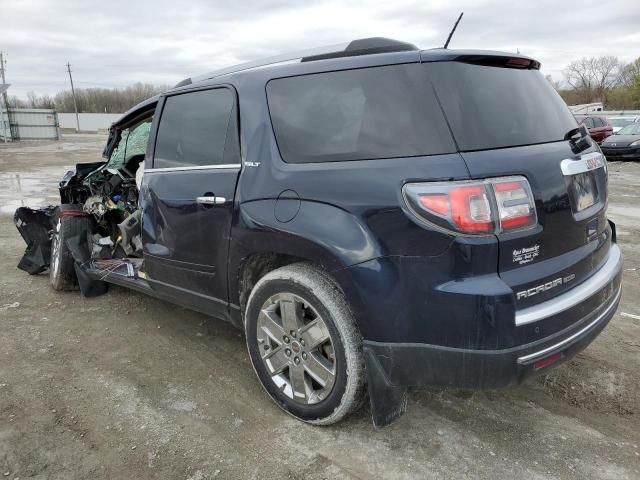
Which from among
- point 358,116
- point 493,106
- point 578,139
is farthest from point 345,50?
point 578,139

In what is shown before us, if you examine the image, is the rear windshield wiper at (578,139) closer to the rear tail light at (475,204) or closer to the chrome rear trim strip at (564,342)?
the rear tail light at (475,204)

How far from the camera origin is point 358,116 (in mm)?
2467

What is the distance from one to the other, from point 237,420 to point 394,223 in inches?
57.0

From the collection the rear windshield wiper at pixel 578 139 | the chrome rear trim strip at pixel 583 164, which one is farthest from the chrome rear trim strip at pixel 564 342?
the rear windshield wiper at pixel 578 139

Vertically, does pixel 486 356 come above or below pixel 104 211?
below

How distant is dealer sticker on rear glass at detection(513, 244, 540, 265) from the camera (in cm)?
216

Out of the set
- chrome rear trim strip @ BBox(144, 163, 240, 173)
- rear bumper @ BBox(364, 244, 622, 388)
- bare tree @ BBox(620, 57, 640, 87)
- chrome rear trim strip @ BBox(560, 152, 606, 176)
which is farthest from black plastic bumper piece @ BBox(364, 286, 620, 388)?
bare tree @ BBox(620, 57, 640, 87)

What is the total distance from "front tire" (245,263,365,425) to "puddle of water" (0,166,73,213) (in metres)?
8.76

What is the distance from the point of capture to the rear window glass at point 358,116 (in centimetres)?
227

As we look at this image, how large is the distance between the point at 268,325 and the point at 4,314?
2.96 metres

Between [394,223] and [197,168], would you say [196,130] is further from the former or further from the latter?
[394,223]

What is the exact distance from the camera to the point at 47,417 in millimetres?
2863

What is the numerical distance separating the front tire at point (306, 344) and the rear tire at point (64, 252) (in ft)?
9.06

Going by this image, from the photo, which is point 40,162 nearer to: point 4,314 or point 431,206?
point 4,314
